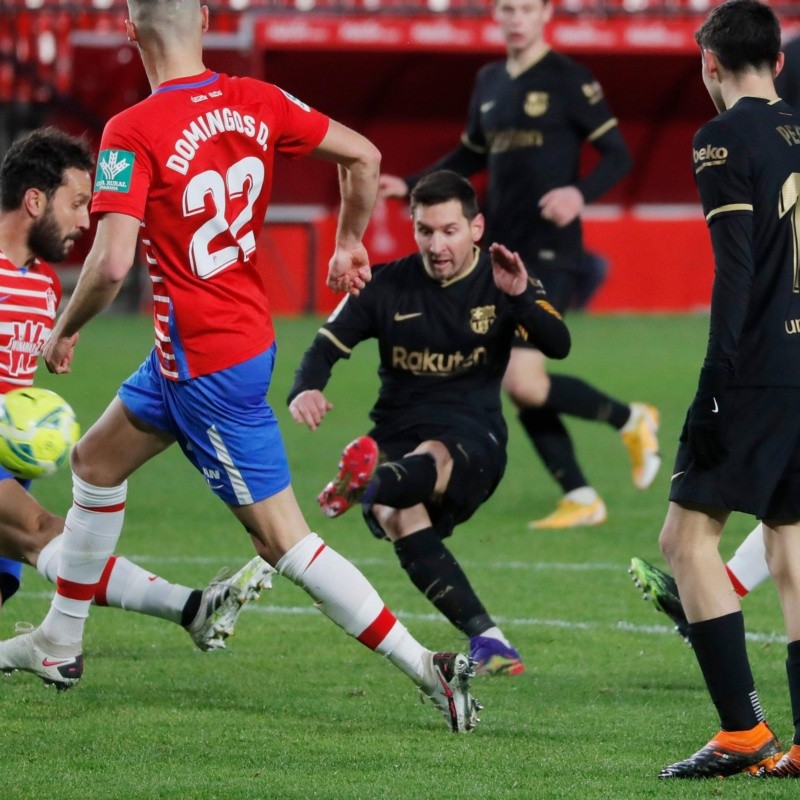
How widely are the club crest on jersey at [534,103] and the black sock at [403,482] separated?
Answer: 11.0 feet

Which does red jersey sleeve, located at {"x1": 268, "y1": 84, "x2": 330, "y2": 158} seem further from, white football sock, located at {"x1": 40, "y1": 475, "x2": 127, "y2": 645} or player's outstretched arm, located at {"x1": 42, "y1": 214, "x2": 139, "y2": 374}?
white football sock, located at {"x1": 40, "y1": 475, "x2": 127, "y2": 645}

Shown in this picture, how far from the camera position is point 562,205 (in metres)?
7.37

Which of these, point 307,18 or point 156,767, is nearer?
point 156,767

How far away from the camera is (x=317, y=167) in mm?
22375

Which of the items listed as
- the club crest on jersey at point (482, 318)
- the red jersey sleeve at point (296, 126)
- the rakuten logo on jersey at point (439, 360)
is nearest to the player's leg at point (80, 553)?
the red jersey sleeve at point (296, 126)

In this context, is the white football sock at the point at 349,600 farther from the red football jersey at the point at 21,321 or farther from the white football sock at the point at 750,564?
the white football sock at the point at 750,564

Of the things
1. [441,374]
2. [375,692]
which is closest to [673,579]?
[375,692]

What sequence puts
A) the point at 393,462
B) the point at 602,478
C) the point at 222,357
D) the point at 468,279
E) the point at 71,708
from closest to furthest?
the point at 222,357, the point at 71,708, the point at 393,462, the point at 468,279, the point at 602,478

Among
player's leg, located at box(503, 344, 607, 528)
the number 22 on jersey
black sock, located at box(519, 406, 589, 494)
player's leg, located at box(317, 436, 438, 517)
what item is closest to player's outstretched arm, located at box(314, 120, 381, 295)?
the number 22 on jersey

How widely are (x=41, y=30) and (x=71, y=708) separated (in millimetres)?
17827

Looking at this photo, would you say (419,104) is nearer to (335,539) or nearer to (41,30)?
(41,30)

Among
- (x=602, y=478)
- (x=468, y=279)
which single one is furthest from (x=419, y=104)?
(x=468, y=279)

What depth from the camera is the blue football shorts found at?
4.30m

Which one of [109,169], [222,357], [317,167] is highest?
[109,169]
